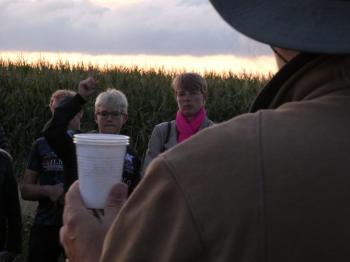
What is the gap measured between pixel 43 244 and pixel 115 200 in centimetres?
377

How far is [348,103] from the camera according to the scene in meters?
1.17

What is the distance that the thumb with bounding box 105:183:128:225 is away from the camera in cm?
170

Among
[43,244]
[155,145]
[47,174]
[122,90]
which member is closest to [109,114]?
[155,145]

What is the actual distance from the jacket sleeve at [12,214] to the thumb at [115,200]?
12.5 feet

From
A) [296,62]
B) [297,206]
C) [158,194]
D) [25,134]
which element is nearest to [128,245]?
[158,194]

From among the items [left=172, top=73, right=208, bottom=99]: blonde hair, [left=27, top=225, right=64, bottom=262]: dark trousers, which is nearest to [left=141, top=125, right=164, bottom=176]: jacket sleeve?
[left=172, top=73, right=208, bottom=99]: blonde hair

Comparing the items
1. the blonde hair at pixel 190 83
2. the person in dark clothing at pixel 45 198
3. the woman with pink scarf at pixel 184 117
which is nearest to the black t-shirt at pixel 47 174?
the person in dark clothing at pixel 45 198

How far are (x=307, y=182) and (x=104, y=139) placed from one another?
3.63 feet

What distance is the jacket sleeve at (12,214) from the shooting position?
18.2ft

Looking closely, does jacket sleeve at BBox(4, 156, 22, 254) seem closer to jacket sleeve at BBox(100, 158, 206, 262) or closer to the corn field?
jacket sleeve at BBox(100, 158, 206, 262)

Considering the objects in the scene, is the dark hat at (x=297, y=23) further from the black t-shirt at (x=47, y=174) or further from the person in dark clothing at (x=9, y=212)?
the person in dark clothing at (x=9, y=212)

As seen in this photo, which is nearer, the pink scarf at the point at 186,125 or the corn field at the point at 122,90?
the pink scarf at the point at 186,125

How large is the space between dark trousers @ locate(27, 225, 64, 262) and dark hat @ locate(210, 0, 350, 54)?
441cm

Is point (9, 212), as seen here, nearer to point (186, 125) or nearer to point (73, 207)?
point (186, 125)
